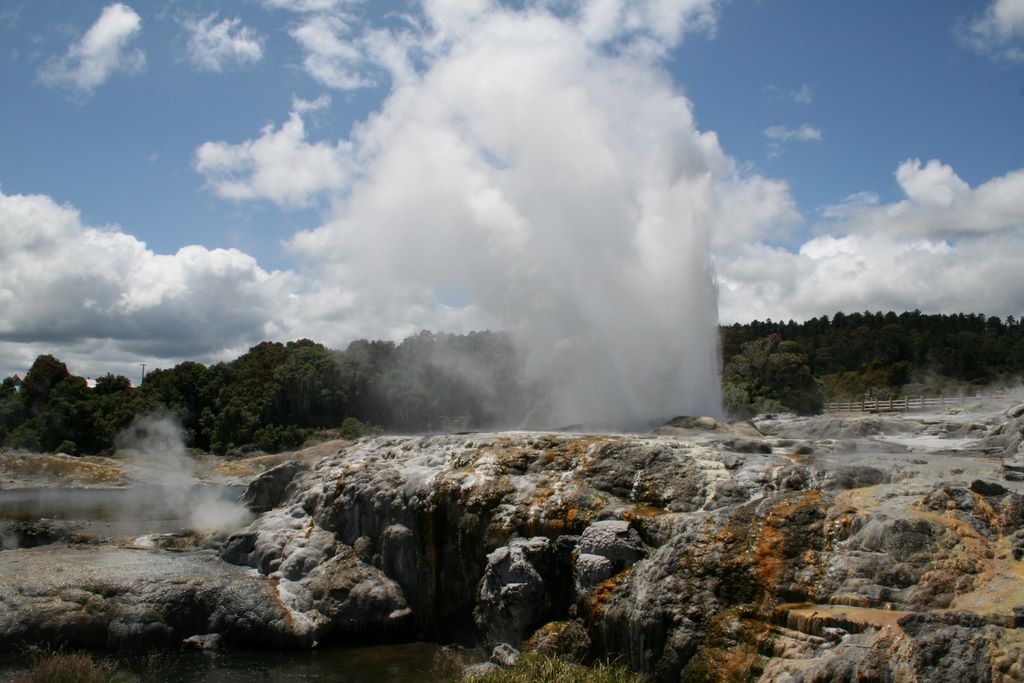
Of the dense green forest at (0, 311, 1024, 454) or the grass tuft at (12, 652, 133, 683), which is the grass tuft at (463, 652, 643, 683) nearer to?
the grass tuft at (12, 652, 133, 683)

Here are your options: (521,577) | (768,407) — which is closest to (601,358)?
(521,577)

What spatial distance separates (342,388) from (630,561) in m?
60.7

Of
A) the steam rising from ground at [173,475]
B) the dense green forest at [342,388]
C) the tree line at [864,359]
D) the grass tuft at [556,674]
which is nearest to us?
the grass tuft at [556,674]

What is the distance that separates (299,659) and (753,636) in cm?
863

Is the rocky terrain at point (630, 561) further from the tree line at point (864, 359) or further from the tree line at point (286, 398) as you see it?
the tree line at point (286, 398)

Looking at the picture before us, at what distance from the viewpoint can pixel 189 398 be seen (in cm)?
7675

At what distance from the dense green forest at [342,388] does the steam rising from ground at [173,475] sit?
160cm

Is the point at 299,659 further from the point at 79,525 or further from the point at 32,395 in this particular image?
the point at 32,395

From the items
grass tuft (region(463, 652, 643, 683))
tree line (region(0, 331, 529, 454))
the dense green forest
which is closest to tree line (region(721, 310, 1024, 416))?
the dense green forest

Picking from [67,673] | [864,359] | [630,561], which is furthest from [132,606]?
[864,359]

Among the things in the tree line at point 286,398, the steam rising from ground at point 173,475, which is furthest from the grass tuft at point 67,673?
the tree line at point 286,398

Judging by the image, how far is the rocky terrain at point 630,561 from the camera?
8.82 metres

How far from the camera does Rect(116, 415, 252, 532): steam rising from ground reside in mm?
24281

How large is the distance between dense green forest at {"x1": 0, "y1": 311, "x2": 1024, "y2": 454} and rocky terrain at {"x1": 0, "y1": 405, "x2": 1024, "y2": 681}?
36954mm
